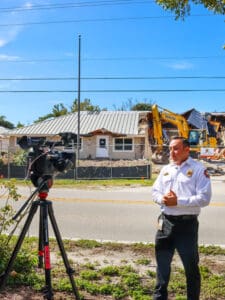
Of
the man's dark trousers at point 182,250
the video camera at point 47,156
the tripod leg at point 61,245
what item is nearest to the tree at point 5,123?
the video camera at point 47,156

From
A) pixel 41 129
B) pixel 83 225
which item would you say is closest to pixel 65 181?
pixel 83 225

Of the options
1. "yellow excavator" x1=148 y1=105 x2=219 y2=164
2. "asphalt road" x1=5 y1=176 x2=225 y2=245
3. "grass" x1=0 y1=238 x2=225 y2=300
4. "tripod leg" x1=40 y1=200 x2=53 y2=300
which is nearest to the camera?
"tripod leg" x1=40 y1=200 x2=53 y2=300

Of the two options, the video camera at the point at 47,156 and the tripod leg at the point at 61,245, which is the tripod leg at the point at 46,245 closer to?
the tripod leg at the point at 61,245

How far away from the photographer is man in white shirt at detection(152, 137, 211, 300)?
3643mm

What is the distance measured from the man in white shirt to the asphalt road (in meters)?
3.41

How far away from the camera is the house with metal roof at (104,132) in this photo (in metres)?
37.6

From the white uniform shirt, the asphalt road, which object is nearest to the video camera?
the white uniform shirt

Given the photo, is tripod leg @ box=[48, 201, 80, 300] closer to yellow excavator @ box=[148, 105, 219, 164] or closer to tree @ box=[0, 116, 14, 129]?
yellow excavator @ box=[148, 105, 219, 164]

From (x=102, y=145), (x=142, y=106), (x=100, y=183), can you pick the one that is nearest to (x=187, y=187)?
(x=100, y=183)

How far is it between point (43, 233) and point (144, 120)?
3878 cm

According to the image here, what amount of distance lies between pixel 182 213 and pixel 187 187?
238 millimetres

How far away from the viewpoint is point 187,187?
3.71m

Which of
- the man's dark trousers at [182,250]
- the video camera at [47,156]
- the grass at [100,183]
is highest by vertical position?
the video camera at [47,156]

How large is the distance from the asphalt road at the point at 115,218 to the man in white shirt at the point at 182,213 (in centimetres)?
341
